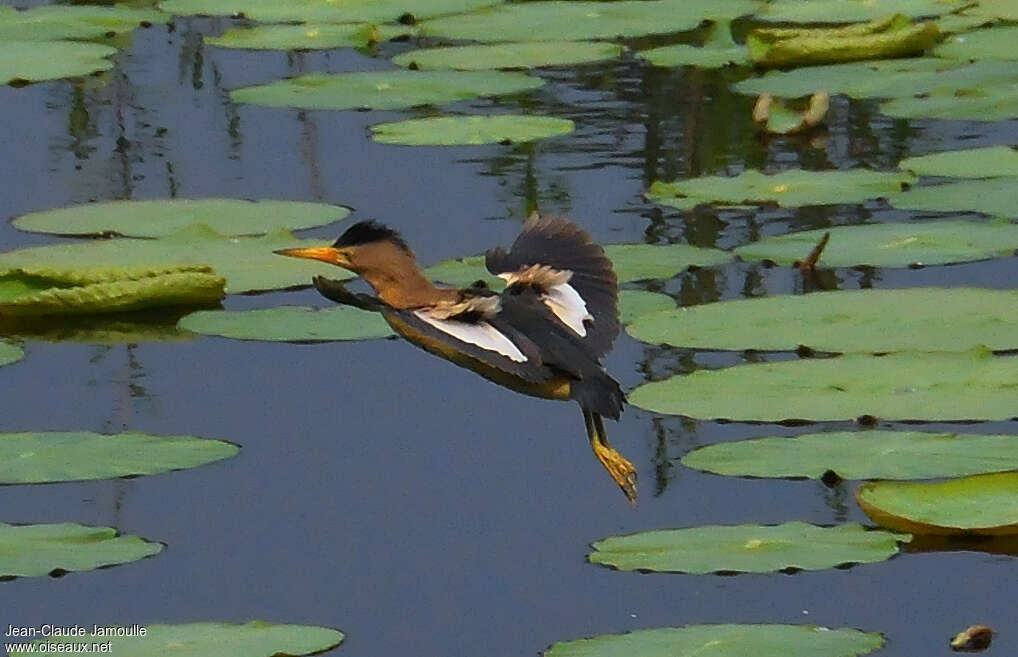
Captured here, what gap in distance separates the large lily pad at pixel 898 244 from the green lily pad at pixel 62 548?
2.34 metres

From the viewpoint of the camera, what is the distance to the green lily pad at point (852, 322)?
16.9 feet

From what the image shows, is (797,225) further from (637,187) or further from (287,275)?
(287,275)

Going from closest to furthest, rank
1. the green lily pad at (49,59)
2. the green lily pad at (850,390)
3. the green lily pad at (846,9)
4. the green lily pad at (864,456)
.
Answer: the green lily pad at (864,456) < the green lily pad at (850,390) < the green lily pad at (49,59) < the green lily pad at (846,9)

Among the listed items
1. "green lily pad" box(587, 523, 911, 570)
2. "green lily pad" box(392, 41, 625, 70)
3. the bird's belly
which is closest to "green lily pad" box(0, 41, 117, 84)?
"green lily pad" box(392, 41, 625, 70)

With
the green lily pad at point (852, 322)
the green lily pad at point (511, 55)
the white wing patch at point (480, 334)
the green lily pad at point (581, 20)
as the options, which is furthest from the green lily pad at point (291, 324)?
the green lily pad at point (581, 20)

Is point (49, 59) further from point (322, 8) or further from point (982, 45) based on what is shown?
point (982, 45)

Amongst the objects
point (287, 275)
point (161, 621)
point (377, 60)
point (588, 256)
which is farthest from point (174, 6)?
point (161, 621)

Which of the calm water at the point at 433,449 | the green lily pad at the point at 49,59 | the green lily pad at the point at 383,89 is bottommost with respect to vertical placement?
the calm water at the point at 433,449

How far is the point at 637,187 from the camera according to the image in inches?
273

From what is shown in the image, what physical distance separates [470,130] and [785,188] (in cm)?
129

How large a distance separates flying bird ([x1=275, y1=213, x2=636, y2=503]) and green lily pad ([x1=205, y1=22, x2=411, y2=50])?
4572 mm

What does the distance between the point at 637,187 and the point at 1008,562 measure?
311 cm

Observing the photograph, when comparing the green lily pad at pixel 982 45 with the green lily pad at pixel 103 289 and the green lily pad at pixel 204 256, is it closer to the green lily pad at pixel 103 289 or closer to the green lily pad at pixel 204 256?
the green lily pad at pixel 204 256

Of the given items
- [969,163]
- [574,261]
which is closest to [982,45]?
[969,163]
